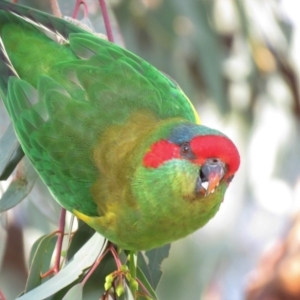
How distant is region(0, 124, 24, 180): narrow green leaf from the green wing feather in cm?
6

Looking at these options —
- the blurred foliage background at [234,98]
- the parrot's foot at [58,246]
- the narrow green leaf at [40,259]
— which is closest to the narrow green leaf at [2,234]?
the narrow green leaf at [40,259]

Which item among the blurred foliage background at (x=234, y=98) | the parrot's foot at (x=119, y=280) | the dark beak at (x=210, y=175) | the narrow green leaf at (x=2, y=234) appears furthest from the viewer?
the blurred foliage background at (x=234, y=98)

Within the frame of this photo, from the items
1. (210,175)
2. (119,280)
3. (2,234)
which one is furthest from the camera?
(2,234)

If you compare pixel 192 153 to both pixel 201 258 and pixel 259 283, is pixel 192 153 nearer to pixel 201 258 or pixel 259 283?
pixel 201 258

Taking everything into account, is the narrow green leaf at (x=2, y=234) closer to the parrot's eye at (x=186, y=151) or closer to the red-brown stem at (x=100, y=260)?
the red-brown stem at (x=100, y=260)

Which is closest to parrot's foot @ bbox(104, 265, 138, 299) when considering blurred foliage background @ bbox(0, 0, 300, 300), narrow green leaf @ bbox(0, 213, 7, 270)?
narrow green leaf @ bbox(0, 213, 7, 270)

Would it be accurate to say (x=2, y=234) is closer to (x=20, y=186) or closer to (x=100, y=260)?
(x=20, y=186)

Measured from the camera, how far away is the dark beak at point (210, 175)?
1.13 m

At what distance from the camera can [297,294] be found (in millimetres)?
2787

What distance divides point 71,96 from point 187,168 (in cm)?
37

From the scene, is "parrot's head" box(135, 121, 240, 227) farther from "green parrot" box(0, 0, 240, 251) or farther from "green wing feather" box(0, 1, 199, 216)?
"green wing feather" box(0, 1, 199, 216)

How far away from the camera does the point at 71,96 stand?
1.41 meters

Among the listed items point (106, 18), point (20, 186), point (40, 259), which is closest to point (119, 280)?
point (40, 259)

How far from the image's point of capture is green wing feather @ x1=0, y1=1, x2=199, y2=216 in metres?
1.38
